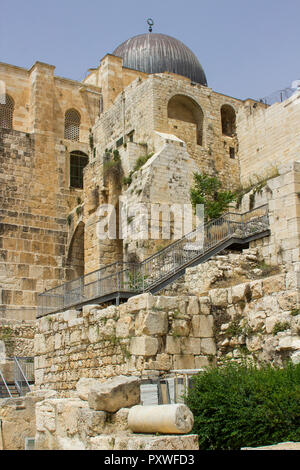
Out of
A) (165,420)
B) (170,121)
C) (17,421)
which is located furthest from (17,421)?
(170,121)

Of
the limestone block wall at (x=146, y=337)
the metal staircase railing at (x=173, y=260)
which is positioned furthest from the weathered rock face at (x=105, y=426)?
the metal staircase railing at (x=173, y=260)

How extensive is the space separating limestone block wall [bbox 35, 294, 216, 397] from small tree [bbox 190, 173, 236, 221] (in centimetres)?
751

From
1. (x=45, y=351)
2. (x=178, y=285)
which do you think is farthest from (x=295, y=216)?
(x=45, y=351)

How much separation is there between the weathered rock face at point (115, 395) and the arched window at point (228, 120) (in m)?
17.5

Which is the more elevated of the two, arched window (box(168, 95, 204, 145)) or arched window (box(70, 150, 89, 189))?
arched window (box(168, 95, 204, 145))

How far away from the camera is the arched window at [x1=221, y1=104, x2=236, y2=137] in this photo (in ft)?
74.0

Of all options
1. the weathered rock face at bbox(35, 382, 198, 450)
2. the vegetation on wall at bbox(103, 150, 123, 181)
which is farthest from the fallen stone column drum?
the vegetation on wall at bbox(103, 150, 123, 181)

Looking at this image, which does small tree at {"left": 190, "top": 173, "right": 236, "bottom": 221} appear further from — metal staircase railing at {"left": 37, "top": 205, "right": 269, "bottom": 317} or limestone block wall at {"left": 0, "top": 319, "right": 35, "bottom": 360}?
limestone block wall at {"left": 0, "top": 319, "right": 35, "bottom": 360}

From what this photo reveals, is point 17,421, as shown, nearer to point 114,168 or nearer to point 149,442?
point 149,442

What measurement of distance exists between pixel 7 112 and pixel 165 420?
20.0 meters

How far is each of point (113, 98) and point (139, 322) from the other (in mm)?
16929

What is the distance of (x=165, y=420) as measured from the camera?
17.5 feet

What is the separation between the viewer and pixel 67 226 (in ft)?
73.2

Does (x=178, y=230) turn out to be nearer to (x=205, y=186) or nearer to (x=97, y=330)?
(x=205, y=186)
